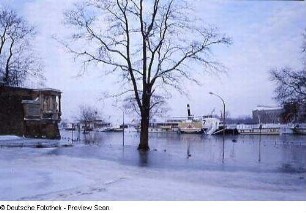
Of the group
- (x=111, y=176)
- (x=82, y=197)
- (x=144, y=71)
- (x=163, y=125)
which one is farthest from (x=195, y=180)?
(x=163, y=125)

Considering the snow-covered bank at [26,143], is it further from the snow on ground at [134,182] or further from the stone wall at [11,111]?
the snow on ground at [134,182]

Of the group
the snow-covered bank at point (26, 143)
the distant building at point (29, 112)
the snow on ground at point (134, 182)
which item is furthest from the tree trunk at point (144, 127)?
the distant building at point (29, 112)

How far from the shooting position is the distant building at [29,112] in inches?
1176

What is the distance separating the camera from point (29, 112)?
32.4 meters

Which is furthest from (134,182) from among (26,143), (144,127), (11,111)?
(11,111)

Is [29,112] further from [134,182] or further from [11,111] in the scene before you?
[134,182]

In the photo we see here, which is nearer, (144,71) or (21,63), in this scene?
(144,71)

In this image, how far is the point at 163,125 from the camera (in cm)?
13212

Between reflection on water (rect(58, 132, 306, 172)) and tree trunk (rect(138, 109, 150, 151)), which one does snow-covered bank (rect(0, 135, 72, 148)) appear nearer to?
reflection on water (rect(58, 132, 306, 172))

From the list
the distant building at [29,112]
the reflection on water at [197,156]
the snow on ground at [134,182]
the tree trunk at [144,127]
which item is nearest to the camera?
the snow on ground at [134,182]

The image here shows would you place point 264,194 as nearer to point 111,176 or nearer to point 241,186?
point 241,186

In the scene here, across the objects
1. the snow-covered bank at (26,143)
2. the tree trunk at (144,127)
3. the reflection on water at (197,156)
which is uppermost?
the tree trunk at (144,127)

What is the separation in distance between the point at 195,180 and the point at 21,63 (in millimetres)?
24452
